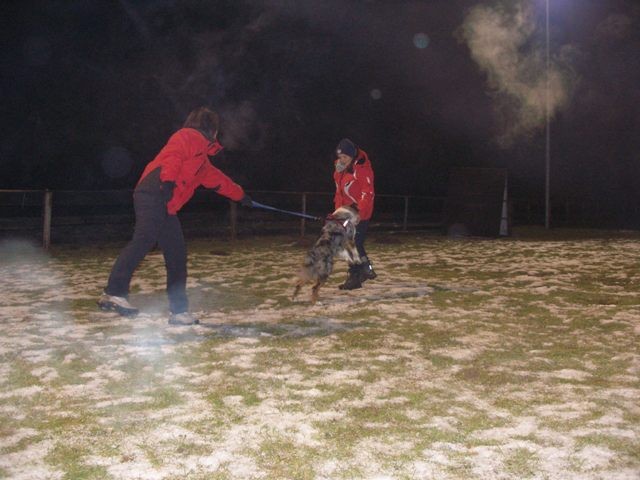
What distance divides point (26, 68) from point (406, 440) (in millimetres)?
36934

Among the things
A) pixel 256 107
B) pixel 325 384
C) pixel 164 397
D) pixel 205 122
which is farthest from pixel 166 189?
pixel 256 107

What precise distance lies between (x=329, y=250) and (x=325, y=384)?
272cm

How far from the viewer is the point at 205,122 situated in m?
5.06

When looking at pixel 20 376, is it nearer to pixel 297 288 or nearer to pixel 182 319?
pixel 182 319

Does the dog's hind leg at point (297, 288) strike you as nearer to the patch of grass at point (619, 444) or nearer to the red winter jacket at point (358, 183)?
the red winter jacket at point (358, 183)

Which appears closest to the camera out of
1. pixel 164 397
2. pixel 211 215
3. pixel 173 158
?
pixel 164 397

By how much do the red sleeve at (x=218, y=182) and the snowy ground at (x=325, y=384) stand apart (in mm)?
1143

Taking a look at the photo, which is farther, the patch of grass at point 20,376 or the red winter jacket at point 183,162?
the red winter jacket at point 183,162

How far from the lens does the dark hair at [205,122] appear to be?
505 cm

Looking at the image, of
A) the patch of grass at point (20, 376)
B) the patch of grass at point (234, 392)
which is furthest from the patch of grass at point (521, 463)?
the patch of grass at point (20, 376)

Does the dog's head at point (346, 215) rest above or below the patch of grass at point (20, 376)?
above

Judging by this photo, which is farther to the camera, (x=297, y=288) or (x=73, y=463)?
(x=297, y=288)

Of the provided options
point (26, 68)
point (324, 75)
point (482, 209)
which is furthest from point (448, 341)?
point (324, 75)

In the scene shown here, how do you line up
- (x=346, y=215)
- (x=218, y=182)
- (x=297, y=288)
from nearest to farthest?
(x=218, y=182) < (x=297, y=288) < (x=346, y=215)
